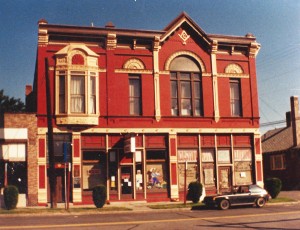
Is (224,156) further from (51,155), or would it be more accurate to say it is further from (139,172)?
(51,155)

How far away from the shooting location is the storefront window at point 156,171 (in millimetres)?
29484

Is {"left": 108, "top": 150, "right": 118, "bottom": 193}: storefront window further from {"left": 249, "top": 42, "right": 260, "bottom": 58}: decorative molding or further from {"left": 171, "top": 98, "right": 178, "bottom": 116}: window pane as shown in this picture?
{"left": 249, "top": 42, "right": 260, "bottom": 58}: decorative molding

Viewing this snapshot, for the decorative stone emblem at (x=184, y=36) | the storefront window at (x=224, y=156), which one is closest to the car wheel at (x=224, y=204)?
the storefront window at (x=224, y=156)

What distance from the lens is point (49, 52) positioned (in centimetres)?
2859

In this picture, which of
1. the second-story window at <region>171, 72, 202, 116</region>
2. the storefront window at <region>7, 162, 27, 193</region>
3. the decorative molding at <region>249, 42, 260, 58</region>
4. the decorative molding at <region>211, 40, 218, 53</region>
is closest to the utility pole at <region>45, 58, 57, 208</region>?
the storefront window at <region>7, 162, 27, 193</region>

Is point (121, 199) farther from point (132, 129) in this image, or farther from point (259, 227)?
point (259, 227)

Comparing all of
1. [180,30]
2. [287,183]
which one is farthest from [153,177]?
[287,183]

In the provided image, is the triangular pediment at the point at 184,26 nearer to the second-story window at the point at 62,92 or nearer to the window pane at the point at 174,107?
the window pane at the point at 174,107

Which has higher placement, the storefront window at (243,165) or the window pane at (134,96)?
the window pane at (134,96)

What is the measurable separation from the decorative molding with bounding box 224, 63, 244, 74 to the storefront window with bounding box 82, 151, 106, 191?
37.6ft

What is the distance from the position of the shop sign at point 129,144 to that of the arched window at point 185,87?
4613mm

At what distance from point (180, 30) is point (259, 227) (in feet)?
63.0

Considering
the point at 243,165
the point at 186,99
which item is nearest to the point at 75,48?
the point at 186,99

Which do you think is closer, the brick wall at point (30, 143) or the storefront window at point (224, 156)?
the brick wall at point (30, 143)
